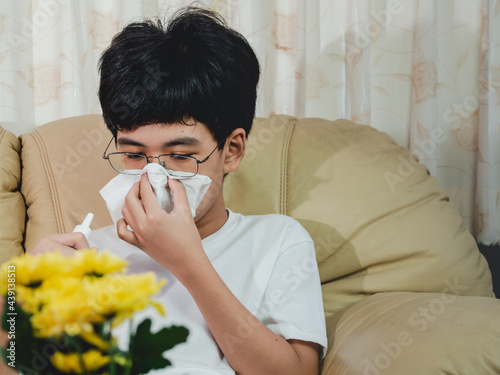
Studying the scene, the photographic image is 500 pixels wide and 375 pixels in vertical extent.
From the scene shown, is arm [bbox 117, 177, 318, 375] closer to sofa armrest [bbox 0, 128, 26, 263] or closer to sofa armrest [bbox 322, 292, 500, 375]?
sofa armrest [bbox 322, 292, 500, 375]

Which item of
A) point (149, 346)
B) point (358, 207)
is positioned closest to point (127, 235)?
point (149, 346)

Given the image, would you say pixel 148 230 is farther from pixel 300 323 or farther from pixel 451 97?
pixel 451 97

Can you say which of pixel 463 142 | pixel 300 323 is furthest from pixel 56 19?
pixel 463 142

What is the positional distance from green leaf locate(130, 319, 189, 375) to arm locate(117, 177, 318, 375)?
0.39 m

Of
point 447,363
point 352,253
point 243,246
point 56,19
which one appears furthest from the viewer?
point 56,19

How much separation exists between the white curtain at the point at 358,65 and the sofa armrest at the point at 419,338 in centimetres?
77

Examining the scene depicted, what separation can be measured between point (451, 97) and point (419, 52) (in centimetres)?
19

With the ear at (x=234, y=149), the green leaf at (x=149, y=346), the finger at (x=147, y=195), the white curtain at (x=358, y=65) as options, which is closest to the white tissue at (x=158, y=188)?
the finger at (x=147, y=195)

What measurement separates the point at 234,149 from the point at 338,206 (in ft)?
1.08

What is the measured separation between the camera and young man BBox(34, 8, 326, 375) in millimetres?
831

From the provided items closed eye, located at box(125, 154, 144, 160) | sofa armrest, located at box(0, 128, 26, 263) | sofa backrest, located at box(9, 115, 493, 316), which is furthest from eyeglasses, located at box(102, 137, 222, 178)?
sofa armrest, located at box(0, 128, 26, 263)

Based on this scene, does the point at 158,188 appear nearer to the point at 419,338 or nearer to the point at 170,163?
the point at 170,163

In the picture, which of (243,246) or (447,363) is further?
(243,246)

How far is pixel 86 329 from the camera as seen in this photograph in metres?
0.39
